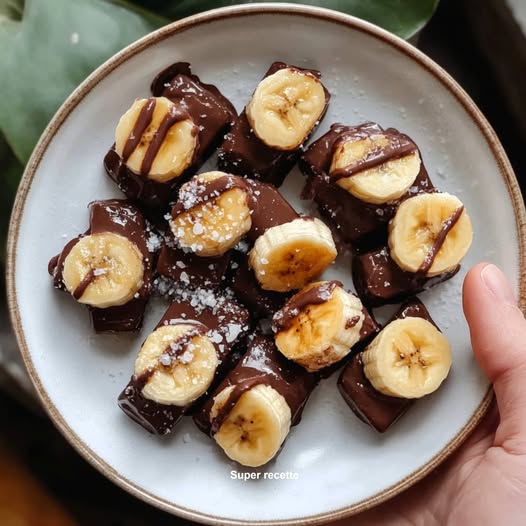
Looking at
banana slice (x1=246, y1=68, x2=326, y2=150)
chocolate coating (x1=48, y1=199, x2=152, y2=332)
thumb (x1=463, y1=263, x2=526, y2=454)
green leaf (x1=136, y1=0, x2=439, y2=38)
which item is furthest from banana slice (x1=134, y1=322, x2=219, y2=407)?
green leaf (x1=136, y1=0, x2=439, y2=38)

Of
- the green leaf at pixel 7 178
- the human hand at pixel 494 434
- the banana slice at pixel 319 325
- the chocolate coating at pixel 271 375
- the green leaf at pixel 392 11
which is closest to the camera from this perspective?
the human hand at pixel 494 434

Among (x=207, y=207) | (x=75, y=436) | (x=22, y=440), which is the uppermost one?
(x=207, y=207)

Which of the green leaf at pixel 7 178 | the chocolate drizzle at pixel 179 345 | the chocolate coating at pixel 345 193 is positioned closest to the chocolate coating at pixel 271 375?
the chocolate drizzle at pixel 179 345

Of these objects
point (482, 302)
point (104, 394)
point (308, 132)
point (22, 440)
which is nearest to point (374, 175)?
point (308, 132)

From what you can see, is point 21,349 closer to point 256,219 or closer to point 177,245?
point 177,245

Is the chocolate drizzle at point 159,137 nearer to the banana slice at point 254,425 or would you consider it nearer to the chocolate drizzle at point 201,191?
the chocolate drizzle at point 201,191

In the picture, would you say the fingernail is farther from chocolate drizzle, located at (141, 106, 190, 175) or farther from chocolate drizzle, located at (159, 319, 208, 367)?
chocolate drizzle, located at (141, 106, 190, 175)

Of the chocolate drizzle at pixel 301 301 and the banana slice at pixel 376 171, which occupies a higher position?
the banana slice at pixel 376 171
